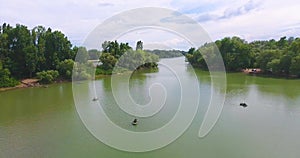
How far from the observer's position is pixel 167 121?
40.7ft

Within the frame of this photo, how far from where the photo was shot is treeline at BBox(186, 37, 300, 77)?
25.8 meters

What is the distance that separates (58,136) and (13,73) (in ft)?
56.9

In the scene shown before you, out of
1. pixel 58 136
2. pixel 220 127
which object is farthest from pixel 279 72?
pixel 58 136

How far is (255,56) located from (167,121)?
992 inches

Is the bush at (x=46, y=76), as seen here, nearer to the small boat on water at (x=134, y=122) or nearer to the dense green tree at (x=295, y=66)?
the small boat on water at (x=134, y=122)

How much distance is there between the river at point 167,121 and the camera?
890cm

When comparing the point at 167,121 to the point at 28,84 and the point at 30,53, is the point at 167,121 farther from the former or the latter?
the point at 30,53

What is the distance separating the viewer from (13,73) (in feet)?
82.5

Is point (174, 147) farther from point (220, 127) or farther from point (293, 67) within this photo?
point (293, 67)

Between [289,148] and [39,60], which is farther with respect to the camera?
[39,60]

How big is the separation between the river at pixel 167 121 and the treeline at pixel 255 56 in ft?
26.1

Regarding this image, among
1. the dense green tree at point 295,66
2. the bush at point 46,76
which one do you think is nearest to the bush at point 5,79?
the bush at point 46,76

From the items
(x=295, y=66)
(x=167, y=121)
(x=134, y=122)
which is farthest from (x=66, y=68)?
(x=295, y=66)

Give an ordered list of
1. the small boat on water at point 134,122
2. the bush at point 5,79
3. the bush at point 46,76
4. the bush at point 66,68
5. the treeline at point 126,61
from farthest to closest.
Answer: the treeline at point 126,61
the bush at point 66,68
the bush at point 46,76
the bush at point 5,79
the small boat on water at point 134,122
